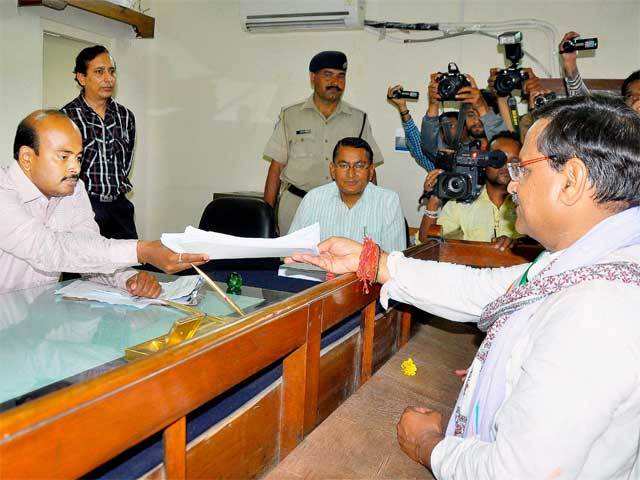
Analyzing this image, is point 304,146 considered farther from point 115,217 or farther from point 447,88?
point 115,217

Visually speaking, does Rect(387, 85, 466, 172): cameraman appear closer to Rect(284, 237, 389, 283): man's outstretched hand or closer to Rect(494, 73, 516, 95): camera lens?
Rect(494, 73, 516, 95): camera lens

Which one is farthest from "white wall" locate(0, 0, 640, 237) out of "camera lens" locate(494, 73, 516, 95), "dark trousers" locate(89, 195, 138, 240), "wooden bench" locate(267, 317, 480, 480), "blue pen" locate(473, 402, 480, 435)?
"blue pen" locate(473, 402, 480, 435)

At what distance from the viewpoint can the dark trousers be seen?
3.55 meters

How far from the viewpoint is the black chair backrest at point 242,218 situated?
3031 millimetres

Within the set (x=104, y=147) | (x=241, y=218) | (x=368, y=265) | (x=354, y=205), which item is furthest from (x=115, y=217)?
(x=368, y=265)

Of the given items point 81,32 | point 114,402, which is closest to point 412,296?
point 114,402

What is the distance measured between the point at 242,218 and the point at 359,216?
667 mm

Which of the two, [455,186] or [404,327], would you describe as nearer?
[404,327]

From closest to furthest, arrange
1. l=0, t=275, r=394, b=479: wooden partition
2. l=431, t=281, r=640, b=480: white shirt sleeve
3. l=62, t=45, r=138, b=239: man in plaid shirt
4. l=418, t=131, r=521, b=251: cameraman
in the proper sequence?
l=0, t=275, r=394, b=479: wooden partition, l=431, t=281, r=640, b=480: white shirt sleeve, l=418, t=131, r=521, b=251: cameraman, l=62, t=45, r=138, b=239: man in plaid shirt

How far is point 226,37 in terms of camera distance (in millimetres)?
5094

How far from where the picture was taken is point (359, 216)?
315 cm

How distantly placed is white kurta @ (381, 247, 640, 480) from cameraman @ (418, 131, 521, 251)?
6.70ft

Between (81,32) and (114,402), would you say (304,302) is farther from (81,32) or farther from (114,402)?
(81,32)

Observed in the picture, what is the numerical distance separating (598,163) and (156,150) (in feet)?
16.7
